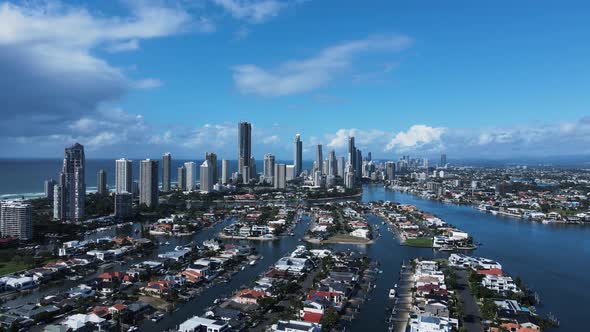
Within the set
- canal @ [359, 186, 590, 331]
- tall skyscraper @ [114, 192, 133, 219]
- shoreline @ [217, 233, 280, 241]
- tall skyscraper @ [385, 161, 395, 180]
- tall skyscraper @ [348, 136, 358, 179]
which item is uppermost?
tall skyscraper @ [348, 136, 358, 179]

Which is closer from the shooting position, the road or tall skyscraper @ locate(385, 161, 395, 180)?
the road

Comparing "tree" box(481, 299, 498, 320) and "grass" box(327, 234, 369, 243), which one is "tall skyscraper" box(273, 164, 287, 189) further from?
"tree" box(481, 299, 498, 320)

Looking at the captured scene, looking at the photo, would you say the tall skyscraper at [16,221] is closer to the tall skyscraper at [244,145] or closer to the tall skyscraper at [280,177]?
the tall skyscraper at [280,177]

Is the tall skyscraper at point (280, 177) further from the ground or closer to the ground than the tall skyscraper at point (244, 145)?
closer to the ground

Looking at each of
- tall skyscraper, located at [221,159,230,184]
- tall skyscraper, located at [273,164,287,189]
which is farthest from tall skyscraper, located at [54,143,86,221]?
tall skyscraper, located at [221,159,230,184]

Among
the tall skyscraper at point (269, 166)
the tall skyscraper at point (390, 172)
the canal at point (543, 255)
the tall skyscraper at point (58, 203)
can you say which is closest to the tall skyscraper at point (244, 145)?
the tall skyscraper at point (269, 166)

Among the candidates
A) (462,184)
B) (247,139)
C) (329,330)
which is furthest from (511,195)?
(329,330)

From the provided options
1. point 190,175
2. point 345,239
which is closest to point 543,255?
point 345,239

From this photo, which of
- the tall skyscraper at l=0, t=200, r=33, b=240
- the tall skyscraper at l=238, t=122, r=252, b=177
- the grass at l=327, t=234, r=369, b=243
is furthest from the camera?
the tall skyscraper at l=238, t=122, r=252, b=177
